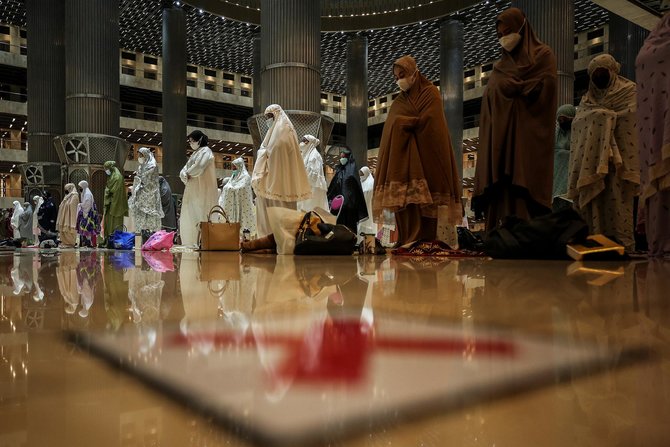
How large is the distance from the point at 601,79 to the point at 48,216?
12.5m

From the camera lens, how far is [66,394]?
535 mm

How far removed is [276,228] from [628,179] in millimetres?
3275

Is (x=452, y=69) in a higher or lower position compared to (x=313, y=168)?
higher

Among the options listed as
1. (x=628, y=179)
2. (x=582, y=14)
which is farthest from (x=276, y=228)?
(x=582, y=14)

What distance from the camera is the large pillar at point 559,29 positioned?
9.47 meters

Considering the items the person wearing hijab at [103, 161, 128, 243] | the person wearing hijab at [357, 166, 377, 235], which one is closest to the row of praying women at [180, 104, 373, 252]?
the person wearing hijab at [357, 166, 377, 235]

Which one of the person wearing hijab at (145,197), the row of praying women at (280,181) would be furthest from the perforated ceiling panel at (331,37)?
the row of praying women at (280,181)

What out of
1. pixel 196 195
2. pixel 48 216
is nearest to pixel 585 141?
pixel 196 195

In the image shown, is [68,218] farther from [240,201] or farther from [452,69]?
[452,69]

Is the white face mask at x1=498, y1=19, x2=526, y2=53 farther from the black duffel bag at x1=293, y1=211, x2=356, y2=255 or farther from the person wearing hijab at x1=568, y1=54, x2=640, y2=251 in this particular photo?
the black duffel bag at x1=293, y1=211, x2=356, y2=255

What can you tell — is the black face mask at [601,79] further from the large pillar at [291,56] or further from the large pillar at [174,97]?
the large pillar at [174,97]

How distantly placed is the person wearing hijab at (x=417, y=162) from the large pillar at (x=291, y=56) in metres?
3.98

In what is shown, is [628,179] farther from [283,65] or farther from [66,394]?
[283,65]

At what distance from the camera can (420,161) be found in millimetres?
5039
